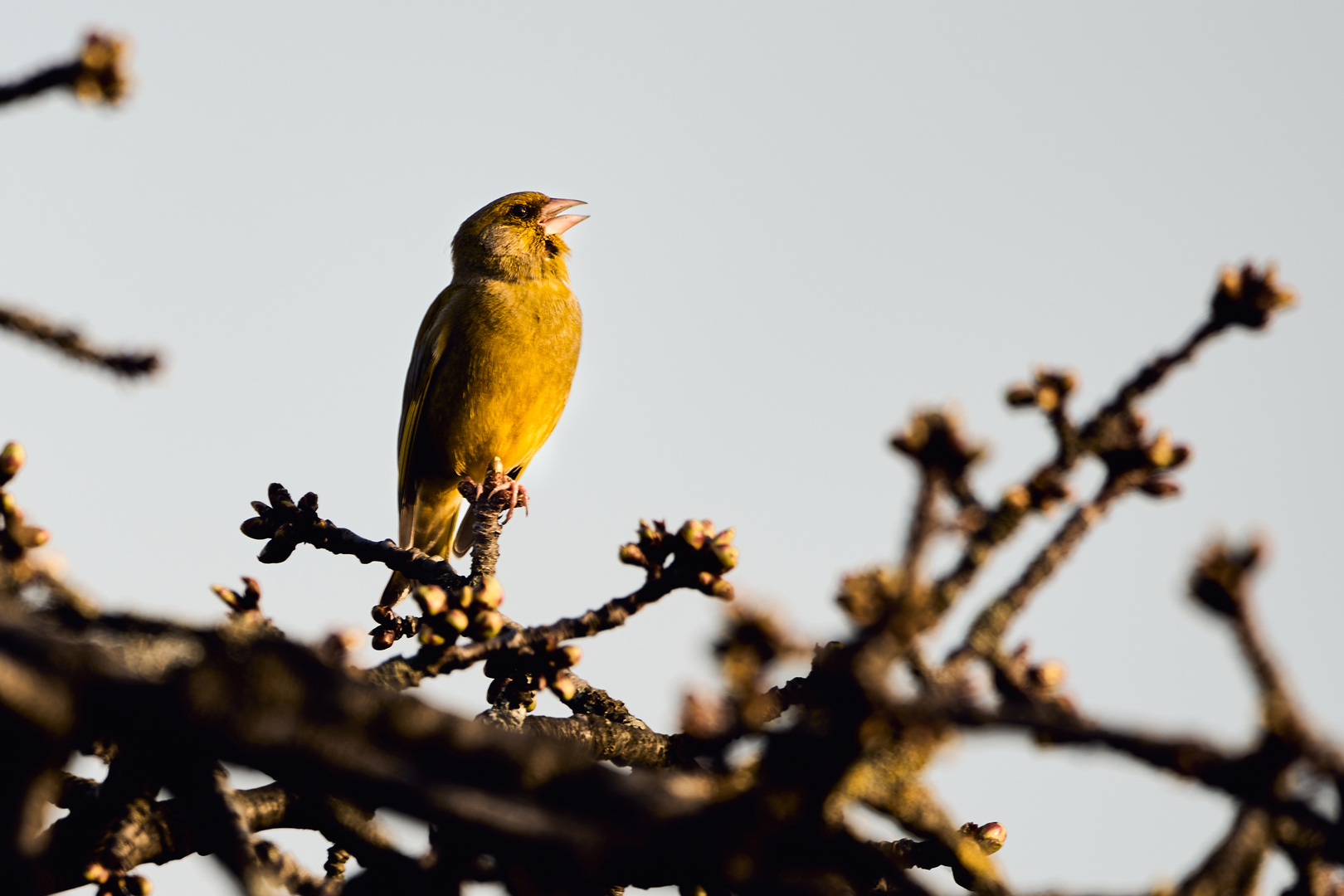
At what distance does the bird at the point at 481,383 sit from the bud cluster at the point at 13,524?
4279 mm

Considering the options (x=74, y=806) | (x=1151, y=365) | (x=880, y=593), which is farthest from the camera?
(x=74, y=806)

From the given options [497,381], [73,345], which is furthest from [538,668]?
[497,381]

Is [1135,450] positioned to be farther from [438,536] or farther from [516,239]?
[516,239]

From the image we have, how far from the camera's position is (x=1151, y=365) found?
158cm

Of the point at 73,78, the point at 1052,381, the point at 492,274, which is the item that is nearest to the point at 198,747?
the point at 73,78

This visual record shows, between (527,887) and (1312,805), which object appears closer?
(1312,805)

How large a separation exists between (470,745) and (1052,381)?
0.96 metres

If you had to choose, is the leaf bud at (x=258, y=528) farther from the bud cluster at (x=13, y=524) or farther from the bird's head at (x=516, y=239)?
the bird's head at (x=516, y=239)

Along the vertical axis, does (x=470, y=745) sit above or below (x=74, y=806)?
below

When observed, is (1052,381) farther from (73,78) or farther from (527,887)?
(73,78)

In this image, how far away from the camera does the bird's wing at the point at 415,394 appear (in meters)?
6.98

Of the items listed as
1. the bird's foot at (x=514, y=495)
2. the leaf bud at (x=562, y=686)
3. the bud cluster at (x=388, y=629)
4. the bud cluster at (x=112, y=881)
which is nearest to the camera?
the bud cluster at (x=112, y=881)

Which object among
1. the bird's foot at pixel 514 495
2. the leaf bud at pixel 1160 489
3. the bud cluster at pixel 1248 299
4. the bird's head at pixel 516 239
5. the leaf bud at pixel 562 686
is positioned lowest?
the leaf bud at pixel 1160 489

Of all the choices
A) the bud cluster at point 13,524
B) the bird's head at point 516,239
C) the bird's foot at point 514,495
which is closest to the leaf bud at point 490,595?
the bud cluster at point 13,524
